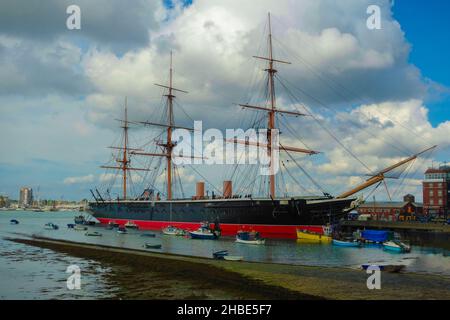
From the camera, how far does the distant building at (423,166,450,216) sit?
102 meters

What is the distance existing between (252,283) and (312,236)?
3710 cm

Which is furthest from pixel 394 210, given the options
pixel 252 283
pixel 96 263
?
pixel 252 283

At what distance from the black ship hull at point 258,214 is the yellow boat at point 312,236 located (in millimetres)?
2550

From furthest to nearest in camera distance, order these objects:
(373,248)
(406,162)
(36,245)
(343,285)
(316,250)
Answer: (406,162), (373,248), (316,250), (36,245), (343,285)

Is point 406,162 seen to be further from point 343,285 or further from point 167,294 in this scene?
point 167,294

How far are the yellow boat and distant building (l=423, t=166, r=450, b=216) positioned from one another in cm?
5892

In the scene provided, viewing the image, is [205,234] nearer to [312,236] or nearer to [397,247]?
[312,236]

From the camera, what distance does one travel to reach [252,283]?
18203 millimetres

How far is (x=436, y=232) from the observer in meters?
65.8

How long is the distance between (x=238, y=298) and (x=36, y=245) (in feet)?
101

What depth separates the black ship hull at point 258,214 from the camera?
188 ft

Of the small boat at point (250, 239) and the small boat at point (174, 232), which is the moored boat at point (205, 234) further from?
the small boat at point (250, 239)

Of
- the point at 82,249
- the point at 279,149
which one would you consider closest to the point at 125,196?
the point at 279,149

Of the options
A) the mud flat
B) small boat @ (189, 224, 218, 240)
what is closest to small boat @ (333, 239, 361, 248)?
small boat @ (189, 224, 218, 240)
